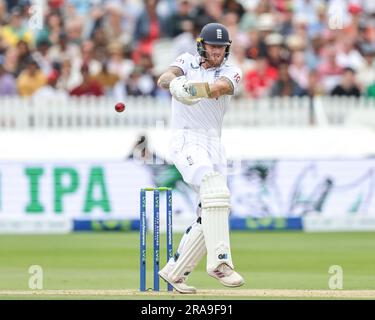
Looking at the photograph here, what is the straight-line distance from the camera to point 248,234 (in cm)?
1511

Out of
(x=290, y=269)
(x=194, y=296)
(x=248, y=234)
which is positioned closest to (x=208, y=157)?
(x=194, y=296)

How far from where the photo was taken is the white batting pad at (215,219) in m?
8.26

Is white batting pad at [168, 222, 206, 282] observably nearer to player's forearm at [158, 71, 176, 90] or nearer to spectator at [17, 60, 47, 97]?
player's forearm at [158, 71, 176, 90]

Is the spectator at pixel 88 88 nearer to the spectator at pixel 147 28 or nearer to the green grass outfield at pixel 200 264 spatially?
the spectator at pixel 147 28

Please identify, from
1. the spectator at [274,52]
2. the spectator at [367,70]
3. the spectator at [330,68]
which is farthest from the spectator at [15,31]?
the spectator at [367,70]

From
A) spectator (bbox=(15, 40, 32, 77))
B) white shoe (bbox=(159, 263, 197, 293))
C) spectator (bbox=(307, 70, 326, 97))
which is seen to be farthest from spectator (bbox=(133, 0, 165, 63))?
white shoe (bbox=(159, 263, 197, 293))

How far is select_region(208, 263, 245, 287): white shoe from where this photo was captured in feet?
27.3

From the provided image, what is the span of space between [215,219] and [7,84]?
9.81m

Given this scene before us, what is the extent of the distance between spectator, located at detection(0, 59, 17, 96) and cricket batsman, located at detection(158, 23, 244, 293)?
9.15 m

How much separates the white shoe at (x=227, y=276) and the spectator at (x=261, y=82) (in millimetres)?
9493

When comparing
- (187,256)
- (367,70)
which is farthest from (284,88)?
(187,256)

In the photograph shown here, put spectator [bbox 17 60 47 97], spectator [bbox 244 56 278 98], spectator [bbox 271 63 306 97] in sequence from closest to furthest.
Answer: spectator [bbox 17 60 47 97] < spectator [bbox 244 56 278 98] < spectator [bbox 271 63 306 97]

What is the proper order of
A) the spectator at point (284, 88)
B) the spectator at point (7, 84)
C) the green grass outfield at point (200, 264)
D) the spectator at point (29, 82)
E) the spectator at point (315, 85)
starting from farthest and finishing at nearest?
the spectator at point (315, 85)
the spectator at point (284, 88)
the spectator at point (7, 84)
the spectator at point (29, 82)
the green grass outfield at point (200, 264)

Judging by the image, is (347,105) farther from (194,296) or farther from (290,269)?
(194,296)
